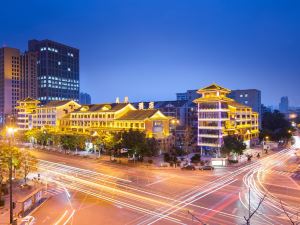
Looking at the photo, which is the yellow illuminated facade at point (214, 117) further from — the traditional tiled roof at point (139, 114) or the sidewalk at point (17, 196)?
the sidewalk at point (17, 196)

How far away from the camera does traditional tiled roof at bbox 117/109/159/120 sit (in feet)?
256

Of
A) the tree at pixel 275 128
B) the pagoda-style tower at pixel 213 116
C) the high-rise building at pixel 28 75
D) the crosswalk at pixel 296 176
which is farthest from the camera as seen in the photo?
the high-rise building at pixel 28 75

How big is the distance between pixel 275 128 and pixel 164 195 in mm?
86676

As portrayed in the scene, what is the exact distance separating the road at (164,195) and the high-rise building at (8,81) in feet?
393

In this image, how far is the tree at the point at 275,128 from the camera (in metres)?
102

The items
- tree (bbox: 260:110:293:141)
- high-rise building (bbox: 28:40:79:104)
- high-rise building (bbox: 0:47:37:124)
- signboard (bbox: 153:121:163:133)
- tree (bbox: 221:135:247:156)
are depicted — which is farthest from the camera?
high-rise building (bbox: 28:40:79:104)

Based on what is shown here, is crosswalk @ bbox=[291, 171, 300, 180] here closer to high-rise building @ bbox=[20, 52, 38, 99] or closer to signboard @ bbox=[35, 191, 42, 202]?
signboard @ bbox=[35, 191, 42, 202]

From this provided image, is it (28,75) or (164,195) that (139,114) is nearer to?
(164,195)

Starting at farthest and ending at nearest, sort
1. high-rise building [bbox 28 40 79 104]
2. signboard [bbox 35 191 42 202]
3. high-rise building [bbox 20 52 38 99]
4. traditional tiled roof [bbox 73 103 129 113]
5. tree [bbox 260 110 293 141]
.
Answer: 1. high-rise building [bbox 28 40 79 104]
2. high-rise building [bbox 20 52 38 99]
3. tree [bbox 260 110 293 141]
4. traditional tiled roof [bbox 73 103 129 113]
5. signboard [bbox 35 191 42 202]

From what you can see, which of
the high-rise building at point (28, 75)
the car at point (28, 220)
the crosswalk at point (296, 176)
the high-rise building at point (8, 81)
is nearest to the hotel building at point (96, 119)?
the crosswalk at point (296, 176)

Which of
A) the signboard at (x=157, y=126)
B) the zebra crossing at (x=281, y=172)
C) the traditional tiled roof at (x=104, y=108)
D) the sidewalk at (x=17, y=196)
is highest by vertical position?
the traditional tiled roof at (x=104, y=108)

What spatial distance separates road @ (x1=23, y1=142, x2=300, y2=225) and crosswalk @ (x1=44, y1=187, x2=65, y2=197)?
126mm

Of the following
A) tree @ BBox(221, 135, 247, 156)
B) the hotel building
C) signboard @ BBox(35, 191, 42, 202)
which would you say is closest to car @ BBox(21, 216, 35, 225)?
signboard @ BBox(35, 191, 42, 202)

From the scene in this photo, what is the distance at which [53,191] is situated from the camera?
137 ft
